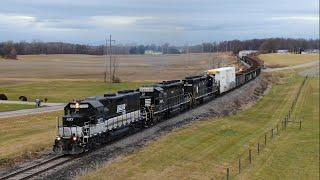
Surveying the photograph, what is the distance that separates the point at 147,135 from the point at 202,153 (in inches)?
213

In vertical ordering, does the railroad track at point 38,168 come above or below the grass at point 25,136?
above

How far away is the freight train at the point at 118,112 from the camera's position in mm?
30250

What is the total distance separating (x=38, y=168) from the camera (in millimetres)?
26719

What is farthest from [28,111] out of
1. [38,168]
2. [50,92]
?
[38,168]

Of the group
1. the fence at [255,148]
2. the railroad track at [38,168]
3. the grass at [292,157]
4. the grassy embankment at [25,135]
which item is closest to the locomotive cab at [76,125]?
the railroad track at [38,168]

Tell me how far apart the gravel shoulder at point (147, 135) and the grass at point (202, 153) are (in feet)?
2.58

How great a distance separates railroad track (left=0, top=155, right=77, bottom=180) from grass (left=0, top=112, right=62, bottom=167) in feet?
6.97

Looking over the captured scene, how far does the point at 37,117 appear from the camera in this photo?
51.3 metres

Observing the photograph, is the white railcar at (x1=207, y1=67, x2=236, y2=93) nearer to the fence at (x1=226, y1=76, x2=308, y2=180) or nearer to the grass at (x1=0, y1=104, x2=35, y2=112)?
the fence at (x1=226, y1=76, x2=308, y2=180)

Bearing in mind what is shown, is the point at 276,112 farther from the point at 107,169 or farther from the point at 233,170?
the point at 107,169

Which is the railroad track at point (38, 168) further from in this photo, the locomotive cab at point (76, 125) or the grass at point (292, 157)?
the grass at point (292, 157)

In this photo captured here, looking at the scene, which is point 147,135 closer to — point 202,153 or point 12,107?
point 202,153

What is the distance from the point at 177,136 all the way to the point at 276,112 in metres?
26.1

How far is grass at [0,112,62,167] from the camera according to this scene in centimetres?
3084
